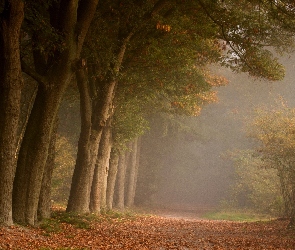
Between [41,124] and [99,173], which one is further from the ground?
[41,124]

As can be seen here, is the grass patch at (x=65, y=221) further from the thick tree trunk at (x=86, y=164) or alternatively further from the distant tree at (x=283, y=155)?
the distant tree at (x=283, y=155)

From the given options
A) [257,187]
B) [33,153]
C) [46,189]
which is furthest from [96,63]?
[257,187]

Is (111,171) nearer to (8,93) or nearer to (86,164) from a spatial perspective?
(86,164)

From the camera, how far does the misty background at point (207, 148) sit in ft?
145

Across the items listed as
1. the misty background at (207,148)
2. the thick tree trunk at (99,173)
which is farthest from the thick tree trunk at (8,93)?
the misty background at (207,148)

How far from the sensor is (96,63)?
48.2ft

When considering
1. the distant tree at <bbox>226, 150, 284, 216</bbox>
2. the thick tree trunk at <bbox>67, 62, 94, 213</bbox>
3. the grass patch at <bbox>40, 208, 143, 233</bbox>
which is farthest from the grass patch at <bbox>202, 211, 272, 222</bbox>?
the thick tree trunk at <bbox>67, 62, 94, 213</bbox>

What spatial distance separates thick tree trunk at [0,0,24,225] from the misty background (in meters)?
30.8

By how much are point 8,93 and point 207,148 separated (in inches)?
2191

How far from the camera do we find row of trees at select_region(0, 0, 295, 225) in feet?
33.8

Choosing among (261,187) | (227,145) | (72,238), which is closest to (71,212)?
(72,238)

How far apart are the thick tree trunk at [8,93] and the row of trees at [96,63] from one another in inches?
1.0

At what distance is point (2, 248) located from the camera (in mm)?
7934

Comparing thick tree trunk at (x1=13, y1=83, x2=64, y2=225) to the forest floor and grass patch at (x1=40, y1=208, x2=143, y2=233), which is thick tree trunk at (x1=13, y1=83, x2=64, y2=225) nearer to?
grass patch at (x1=40, y1=208, x2=143, y2=233)
